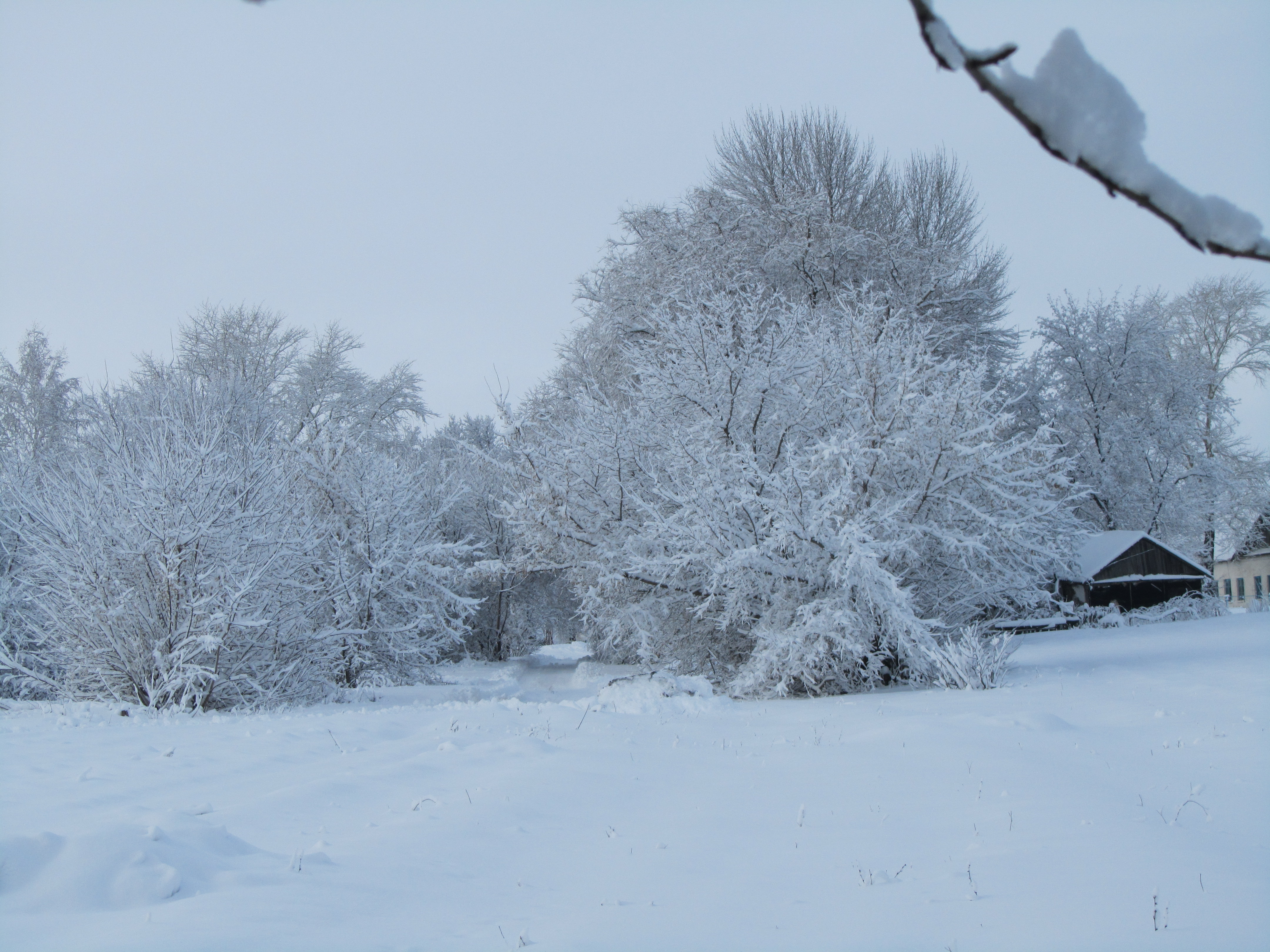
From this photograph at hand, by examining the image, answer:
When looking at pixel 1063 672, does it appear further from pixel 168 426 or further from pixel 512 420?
pixel 168 426

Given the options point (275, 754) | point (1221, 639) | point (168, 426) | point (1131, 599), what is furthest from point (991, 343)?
point (275, 754)

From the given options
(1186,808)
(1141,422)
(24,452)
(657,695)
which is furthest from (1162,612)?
(24,452)

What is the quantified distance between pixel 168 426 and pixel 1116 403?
86.7ft

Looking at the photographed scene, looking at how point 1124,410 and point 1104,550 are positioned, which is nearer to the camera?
point 1104,550

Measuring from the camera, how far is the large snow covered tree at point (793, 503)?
1060 cm

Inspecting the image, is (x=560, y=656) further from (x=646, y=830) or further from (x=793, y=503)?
(x=646, y=830)

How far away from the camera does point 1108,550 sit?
22.2m

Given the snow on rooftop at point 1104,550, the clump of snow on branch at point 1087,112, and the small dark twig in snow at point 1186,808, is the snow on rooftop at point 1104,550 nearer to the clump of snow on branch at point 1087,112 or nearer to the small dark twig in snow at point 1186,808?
the small dark twig in snow at point 1186,808

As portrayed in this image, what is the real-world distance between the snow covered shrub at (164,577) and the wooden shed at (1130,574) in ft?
63.0

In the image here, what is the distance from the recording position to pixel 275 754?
5.86 meters

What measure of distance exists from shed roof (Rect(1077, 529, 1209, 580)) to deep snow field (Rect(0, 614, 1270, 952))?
15.3 meters

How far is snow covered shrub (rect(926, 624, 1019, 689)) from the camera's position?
9.45m

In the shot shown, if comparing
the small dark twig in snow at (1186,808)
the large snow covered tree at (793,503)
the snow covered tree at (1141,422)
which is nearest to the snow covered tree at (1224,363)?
the snow covered tree at (1141,422)

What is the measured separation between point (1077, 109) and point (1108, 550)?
2472 cm
